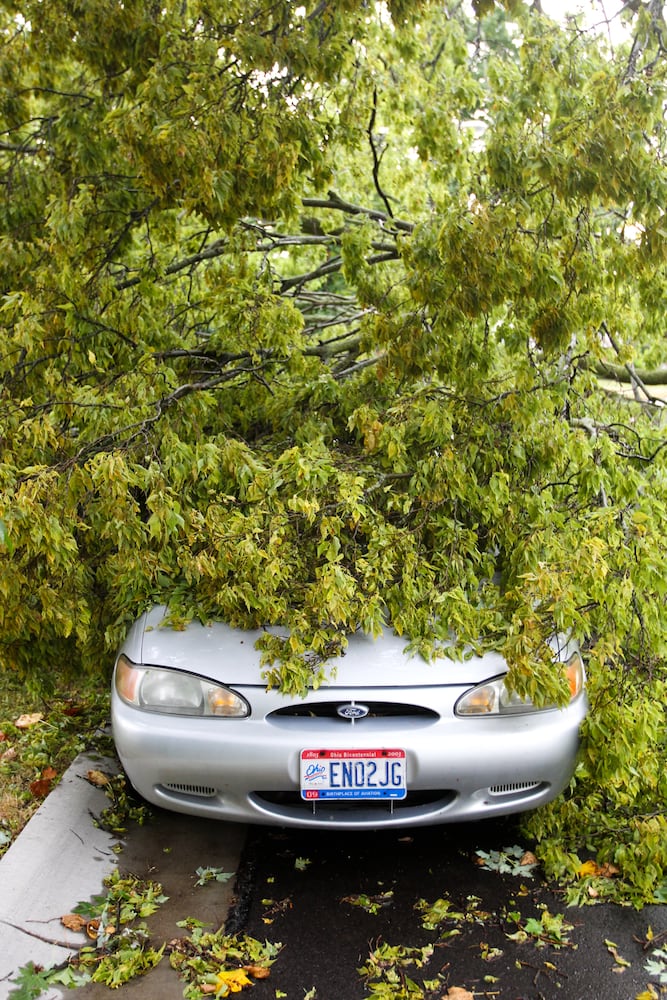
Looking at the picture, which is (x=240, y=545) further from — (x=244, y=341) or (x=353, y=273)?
(x=353, y=273)

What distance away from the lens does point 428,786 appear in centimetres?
342

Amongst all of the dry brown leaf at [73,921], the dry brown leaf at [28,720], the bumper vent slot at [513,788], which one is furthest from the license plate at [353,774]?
the dry brown leaf at [28,720]

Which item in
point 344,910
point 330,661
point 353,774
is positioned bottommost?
point 344,910

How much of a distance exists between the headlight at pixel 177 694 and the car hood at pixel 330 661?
0.11 feet

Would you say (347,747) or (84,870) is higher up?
(347,747)

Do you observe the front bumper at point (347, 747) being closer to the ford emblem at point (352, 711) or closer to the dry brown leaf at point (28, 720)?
the ford emblem at point (352, 711)

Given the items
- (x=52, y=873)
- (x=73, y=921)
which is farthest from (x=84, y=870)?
(x=73, y=921)

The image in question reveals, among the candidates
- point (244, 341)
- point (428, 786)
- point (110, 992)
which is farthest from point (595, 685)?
point (244, 341)

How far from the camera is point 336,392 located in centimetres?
496

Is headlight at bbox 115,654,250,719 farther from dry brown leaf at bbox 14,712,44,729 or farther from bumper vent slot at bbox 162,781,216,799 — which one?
dry brown leaf at bbox 14,712,44,729

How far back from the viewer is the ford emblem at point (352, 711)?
346 cm

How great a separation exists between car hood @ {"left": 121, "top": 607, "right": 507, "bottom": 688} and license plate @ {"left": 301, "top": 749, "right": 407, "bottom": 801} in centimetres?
26

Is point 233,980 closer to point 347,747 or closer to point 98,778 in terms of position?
point 347,747

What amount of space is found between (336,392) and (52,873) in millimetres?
2675
